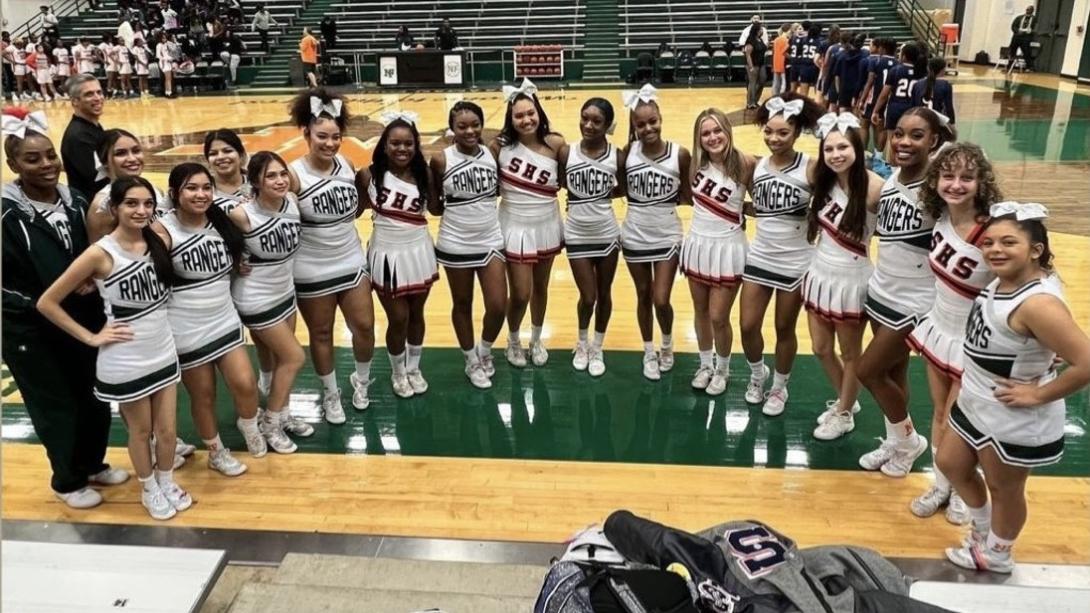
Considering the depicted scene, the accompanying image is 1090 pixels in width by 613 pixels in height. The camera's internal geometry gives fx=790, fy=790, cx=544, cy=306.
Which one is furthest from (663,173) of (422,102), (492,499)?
(422,102)

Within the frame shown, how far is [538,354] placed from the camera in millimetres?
4352

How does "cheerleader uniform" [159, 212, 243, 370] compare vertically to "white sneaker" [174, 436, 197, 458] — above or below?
above

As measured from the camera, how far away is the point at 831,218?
3113mm

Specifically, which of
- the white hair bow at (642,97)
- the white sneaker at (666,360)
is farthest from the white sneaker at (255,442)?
the white hair bow at (642,97)

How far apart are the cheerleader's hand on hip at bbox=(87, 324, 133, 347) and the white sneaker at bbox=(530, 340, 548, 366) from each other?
83.2 inches

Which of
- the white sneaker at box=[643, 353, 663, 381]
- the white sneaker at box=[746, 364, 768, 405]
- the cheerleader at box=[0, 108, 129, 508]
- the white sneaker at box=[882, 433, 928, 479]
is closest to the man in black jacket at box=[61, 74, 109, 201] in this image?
the cheerleader at box=[0, 108, 129, 508]

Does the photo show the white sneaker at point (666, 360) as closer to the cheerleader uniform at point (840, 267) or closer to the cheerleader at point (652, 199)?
the cheerleader at point (652, 199)

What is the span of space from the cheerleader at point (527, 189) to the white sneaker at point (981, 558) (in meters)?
2.18

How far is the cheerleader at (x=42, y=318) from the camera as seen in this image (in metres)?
2.73

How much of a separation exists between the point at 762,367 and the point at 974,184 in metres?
1.53

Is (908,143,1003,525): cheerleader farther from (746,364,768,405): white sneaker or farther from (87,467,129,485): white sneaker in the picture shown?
(87,467,129,485): white sneaker

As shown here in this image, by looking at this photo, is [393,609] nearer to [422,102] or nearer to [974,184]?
[974,184]

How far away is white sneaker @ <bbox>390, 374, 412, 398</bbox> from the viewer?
3.99 m

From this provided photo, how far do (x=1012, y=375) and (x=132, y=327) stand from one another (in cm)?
286
